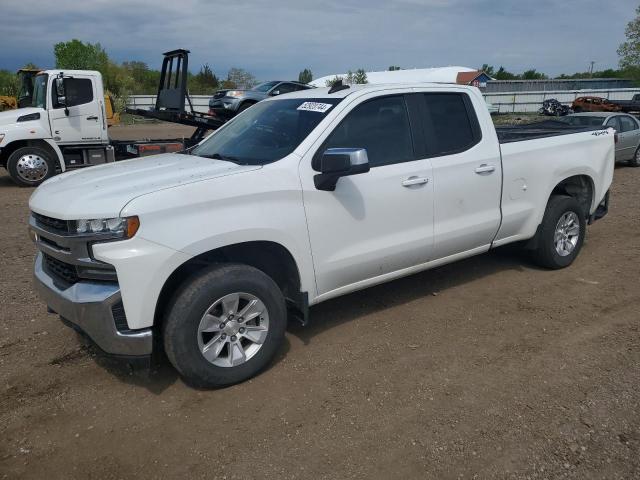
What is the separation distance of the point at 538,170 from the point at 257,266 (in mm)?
3059

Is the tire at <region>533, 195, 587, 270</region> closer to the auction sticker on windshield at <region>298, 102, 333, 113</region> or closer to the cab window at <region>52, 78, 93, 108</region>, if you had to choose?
the auction sticker on windshield at <region>298, 102, 333, 113</region>

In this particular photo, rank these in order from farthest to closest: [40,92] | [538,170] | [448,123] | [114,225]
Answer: [40,92], [538,170], [448,123], [114,225]

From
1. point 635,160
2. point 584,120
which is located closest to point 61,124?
point 584,120

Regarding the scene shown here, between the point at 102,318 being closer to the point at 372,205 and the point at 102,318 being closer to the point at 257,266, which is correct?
the point at 257,266

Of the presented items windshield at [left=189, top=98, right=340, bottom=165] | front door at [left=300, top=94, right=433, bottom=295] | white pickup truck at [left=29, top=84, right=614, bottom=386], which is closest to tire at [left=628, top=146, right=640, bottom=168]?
white pickup truck at [left=29, top=84, right=614, bottom=386]

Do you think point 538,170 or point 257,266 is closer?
point 257,266

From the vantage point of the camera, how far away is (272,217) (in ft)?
11.5

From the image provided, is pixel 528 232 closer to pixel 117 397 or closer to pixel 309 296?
pixel 309 296

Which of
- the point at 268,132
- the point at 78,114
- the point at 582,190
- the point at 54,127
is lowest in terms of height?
the point at 582,190

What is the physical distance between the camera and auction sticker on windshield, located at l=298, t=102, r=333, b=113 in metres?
4.02

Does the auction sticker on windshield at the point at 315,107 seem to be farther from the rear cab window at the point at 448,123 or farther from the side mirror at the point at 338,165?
the rear cab window at the point at 448,123

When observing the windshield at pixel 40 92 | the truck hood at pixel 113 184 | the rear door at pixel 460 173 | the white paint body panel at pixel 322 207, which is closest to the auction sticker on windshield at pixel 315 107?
the white paint body panel at pixel 322 207

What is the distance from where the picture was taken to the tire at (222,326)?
3242 mm

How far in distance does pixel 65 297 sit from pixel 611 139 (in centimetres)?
573
